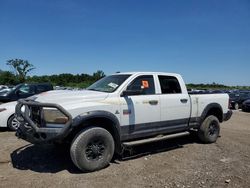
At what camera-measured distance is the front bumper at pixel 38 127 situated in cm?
511

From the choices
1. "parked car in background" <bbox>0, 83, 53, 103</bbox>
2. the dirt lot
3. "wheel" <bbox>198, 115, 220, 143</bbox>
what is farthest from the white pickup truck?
"parked car in background" <bbox>0, 83, 53, 103</bbox>

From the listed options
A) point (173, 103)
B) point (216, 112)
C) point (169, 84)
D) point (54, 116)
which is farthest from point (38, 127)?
point (216, 112)

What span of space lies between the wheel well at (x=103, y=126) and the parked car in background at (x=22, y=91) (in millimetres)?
6668

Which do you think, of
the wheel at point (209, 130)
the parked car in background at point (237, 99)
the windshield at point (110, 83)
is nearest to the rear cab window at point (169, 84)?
the windshield at point (110, 83)

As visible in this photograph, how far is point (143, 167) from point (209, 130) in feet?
10.2

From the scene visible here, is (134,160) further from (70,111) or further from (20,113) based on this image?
(20,113)

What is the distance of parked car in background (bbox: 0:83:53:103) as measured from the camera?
1127 centimetres

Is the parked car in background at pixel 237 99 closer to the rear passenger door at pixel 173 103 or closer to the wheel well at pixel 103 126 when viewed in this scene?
the rear passenger door at pixel 173 103

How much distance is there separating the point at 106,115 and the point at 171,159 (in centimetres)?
195

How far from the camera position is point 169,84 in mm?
7234

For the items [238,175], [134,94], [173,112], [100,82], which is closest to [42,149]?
[100,82]

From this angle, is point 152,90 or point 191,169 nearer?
point 191,169

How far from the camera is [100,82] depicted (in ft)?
23.1

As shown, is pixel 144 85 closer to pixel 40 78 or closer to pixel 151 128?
pixel 151 128
